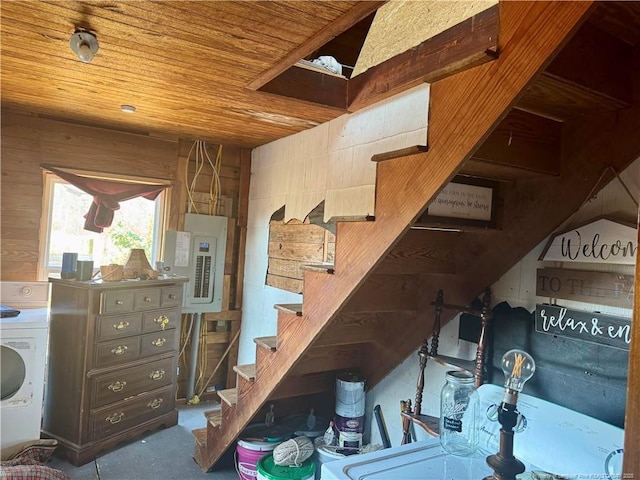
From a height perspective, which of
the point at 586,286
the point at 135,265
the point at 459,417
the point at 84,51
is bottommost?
the point at 459,417

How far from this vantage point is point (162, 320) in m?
3.11

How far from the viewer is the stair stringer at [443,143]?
0.98 metres

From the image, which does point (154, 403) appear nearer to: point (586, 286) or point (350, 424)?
point (350, 424)

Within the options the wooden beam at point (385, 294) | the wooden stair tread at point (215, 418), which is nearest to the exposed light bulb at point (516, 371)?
the wooden beam at point (385, 294)

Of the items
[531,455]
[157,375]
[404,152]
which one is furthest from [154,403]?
[404,152]

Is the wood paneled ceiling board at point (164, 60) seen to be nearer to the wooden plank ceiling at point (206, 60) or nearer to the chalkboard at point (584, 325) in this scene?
the wooden plank ceiling at point (206, 60)

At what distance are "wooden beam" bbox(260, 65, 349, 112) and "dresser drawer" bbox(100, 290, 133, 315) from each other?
1637mm

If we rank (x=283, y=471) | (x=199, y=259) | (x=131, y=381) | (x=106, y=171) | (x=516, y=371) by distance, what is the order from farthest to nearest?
(x=199, y=259)
(x=106, y=171)
(x=131, y=381)
(x=283, y=471)
(x=516, y=371)

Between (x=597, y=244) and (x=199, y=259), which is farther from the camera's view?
(x=199, y=259)

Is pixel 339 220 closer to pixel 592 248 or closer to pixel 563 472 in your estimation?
pixel 592 248

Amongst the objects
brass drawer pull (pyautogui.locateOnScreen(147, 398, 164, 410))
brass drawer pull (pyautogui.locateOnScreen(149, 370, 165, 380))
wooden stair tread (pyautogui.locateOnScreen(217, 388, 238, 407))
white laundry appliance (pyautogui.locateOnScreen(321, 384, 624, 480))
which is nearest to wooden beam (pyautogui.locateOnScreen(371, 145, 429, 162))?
white laundry appliance (pyautogui.locateOnScreen(321, 384, 624, 480))

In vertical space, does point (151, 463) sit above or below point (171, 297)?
below

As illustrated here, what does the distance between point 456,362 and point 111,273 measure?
7.42 feet

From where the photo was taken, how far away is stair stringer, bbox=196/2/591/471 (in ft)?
3.21
